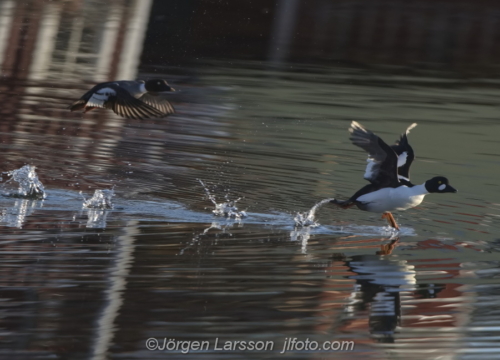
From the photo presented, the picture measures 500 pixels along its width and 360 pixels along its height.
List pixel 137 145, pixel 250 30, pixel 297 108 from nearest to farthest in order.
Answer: pixel 137 145, pixel 297 108, pixel 250 30

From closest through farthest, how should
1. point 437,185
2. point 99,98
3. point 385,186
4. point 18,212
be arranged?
point 18,212
point 99,98
point 437,185
point 385,186

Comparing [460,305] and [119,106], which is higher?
[119,106]

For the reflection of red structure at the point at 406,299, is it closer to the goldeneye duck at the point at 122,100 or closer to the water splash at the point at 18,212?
the goldeneye duck at the point at 122,100

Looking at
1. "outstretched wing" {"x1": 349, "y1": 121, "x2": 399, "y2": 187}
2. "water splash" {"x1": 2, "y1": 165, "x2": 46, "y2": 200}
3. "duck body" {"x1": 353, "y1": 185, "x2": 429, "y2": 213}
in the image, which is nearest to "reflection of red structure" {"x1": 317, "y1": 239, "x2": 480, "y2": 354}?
"duck body" {"x1": 353, "y1": 185, "x2": 429, "y2": 213}

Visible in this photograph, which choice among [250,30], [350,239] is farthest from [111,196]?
[250,30]

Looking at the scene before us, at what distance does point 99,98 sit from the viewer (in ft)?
29.6

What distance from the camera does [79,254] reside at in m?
7.38

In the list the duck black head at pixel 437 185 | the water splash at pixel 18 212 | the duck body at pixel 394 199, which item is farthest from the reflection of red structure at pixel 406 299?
the water splash at pixel 18 212

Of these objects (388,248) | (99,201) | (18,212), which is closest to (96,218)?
(99,201)

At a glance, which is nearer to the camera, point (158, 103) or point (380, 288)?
point (380, 288)

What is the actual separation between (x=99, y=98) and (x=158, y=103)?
0.74m

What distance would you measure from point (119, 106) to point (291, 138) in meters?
→ 5.00

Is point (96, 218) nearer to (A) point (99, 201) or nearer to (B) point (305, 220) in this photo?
(A) point (99, 201)

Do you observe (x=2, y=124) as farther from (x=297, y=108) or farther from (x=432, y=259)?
(x=432, y=259)
